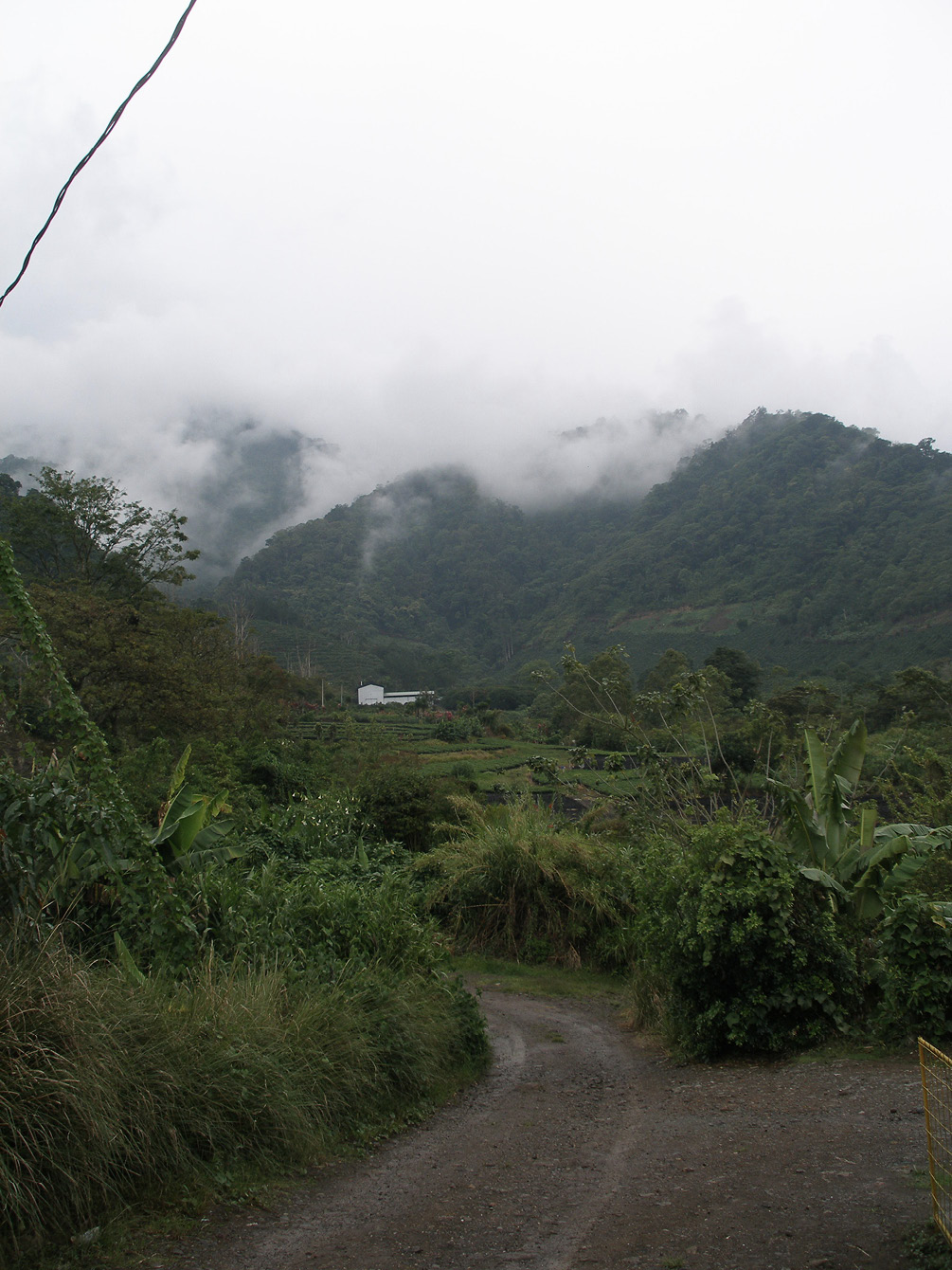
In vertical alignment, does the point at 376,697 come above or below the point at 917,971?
above

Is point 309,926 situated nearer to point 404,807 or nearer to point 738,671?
point 404,807

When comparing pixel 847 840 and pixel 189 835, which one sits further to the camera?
pixel 847 840

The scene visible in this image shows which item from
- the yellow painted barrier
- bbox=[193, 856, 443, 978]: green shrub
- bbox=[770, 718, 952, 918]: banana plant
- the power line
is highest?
the power line

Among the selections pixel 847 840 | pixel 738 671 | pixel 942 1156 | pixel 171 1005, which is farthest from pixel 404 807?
pixel 738 671

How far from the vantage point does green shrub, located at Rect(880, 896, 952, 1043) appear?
20.8 feet

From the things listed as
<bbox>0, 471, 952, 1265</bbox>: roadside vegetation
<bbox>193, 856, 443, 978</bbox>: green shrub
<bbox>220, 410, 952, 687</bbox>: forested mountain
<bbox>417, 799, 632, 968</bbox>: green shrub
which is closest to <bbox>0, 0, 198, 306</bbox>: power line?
<bbox>0, 471, 952, 1265</bbox>: roadside vegetation

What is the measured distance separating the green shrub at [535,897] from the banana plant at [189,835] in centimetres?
616

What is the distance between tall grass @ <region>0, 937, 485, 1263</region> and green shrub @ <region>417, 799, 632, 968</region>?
711 centimetres

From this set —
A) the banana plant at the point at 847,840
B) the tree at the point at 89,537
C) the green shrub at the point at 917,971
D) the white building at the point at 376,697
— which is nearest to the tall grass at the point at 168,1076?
the green shrub at the point at 917,971

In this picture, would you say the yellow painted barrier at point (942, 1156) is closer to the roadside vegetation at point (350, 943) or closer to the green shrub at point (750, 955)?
the roadside vegetation at point (350, 943)

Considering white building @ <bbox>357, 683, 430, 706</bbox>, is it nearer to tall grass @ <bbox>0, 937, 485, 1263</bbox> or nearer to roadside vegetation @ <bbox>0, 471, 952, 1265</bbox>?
roadside vegetation @ <bbox>0, 471, 952, 1265</bbox>

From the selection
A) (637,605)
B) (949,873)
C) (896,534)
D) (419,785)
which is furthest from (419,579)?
(949,873)

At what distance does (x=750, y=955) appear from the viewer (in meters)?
7.14

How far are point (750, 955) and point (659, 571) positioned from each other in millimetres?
95794
